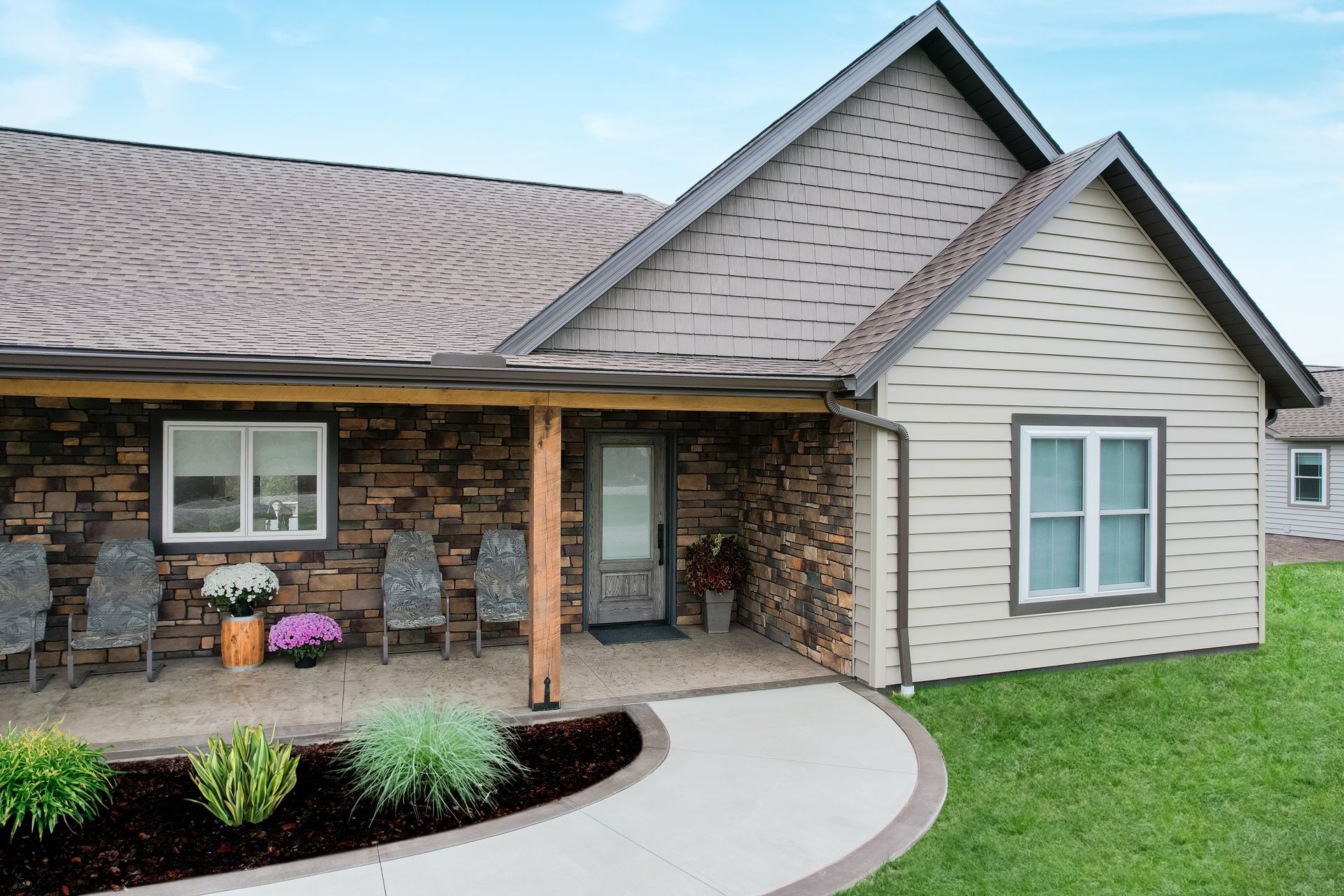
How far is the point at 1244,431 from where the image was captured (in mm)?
7695

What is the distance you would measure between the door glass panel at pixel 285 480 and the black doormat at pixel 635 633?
2.71m

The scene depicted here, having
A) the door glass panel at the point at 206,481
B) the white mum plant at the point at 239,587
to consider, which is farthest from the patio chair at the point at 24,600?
the white mum plant at the point at 239,587

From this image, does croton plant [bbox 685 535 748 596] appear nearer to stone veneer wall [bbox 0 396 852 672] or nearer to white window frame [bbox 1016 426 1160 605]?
stone veneer wall [bbox 0 396 852 672]

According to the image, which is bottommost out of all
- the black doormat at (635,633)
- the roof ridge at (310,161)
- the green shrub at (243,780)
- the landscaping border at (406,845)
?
the landscaping border at (406,845)

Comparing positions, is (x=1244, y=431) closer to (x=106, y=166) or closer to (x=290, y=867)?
(x=290, y=867)

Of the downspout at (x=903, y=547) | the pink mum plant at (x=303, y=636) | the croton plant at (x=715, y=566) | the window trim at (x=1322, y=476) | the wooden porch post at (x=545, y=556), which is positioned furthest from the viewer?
the window trim at (x=1322, y=476)

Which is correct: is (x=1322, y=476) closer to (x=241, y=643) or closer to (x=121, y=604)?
(x=241, y=643)

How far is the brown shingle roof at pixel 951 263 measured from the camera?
21.5 feet

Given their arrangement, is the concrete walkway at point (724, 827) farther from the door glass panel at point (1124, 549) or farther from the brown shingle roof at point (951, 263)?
the door glass panel at point (1124, 549)

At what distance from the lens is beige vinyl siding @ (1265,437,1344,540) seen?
17.0 meters

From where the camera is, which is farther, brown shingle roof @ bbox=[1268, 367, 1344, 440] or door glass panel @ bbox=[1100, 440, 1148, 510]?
brown shingle roof @ bbox=[1268, 367, 1344, 440]

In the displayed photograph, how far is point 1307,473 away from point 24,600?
2124 centimetres

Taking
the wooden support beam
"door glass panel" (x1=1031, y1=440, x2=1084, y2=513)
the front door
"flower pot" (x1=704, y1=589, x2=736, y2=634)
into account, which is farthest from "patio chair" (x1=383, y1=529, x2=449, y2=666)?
"door glass panel" (x1=1031, y1=440, x2=1084, y2=513)

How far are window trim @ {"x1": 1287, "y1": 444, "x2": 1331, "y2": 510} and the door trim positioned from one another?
51.2 ft
